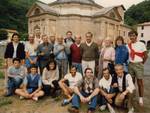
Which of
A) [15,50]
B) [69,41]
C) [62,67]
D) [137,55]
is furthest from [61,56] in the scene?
[137,55]


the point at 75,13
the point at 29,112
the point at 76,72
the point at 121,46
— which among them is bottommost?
the point at 29,112

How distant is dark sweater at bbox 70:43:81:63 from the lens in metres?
8.86

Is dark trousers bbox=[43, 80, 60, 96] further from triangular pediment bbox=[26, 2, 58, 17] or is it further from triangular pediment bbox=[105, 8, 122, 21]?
triangular pediment bbox=[105, 8, 122, 21]

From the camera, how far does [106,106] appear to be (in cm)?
797

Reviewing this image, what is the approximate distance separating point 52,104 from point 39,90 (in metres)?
0.59

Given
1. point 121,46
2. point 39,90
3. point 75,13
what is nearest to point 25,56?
point 39,90

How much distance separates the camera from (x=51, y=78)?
29.6ft

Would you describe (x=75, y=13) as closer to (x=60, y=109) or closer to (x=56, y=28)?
(x=56, y=28)

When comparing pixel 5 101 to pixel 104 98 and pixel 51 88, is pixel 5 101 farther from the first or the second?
pixel 104 98

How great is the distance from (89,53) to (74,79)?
0.87m

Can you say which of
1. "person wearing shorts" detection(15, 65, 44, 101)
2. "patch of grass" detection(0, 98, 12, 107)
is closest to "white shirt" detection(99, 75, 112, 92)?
"person wearing shorts" detection(15, 65, 44, 101)

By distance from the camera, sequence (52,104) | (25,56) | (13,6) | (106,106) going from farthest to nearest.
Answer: (13,6), (25,56), (52,104), (106,106)

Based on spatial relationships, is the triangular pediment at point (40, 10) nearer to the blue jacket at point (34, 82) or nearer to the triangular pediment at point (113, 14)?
the triangular pediment at point (113, 14)

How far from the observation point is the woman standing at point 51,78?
8930 mm
